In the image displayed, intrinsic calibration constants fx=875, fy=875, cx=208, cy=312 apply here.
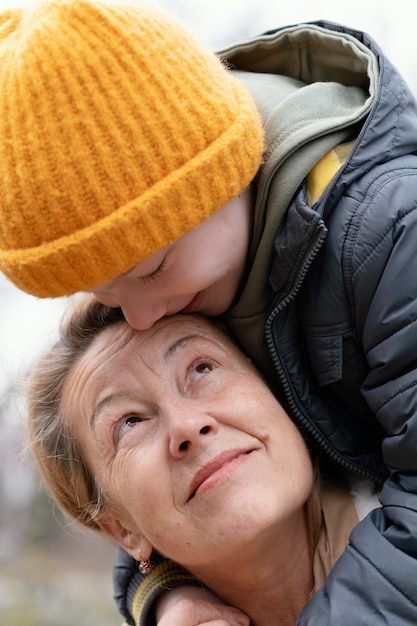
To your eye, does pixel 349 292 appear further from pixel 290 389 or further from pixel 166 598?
pixel 166 598

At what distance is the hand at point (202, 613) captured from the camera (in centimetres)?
225

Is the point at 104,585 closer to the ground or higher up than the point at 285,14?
closer to the ground

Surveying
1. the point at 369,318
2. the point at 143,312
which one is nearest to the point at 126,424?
the point at 143,312

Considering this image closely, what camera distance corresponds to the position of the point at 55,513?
4906 mm

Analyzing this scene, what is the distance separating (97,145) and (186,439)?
0.72 meters

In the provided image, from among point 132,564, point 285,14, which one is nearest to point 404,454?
point 132,564

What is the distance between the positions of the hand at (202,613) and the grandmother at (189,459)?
1.6 inches

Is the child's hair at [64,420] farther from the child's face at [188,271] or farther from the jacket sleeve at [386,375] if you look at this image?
the jacket sleeve at [386,375]

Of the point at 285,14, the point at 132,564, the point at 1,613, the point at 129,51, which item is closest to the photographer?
the point at 129,51

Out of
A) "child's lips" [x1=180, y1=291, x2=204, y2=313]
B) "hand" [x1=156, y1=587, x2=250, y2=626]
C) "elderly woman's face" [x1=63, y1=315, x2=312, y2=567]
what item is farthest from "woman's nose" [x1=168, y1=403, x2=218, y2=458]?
"hand" [x1=156, y1=587, x2=250, y2=626]

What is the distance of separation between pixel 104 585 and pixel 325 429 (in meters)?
3.27

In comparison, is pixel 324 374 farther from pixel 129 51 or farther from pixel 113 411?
pixel 129 51

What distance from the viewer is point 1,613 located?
15.7ft

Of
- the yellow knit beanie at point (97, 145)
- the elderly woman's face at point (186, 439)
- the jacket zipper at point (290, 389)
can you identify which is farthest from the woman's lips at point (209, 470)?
the yellow knit beanie at point (97, 145)
